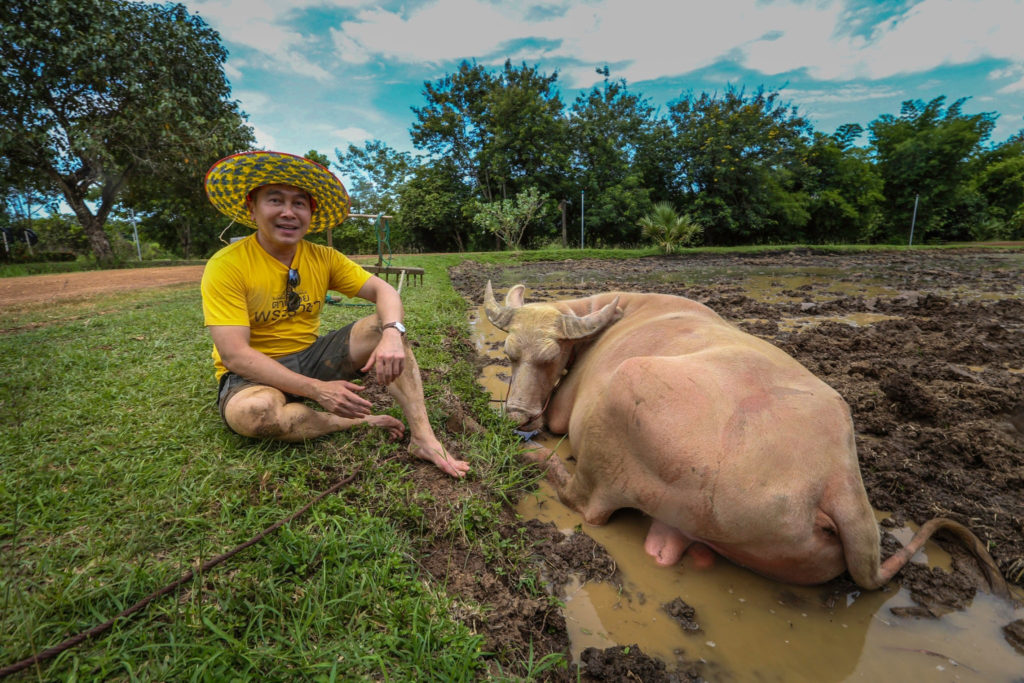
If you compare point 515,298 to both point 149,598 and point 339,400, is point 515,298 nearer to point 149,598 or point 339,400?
point 339,400

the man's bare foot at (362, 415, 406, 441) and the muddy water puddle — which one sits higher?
the man's bare foot at (362, 415, 406, 441)

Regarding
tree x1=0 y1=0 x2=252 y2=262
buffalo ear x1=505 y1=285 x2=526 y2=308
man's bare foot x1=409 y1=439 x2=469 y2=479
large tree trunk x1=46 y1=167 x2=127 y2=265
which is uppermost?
tree x1=0 y1=0 x2=252 y2=262

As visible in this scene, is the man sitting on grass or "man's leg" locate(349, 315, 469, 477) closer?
the man sitting on grass

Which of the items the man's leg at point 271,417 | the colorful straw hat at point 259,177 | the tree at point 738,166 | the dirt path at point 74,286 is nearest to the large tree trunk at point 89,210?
the dirt path at point 74,286

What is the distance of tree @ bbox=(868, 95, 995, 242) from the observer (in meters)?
34.0

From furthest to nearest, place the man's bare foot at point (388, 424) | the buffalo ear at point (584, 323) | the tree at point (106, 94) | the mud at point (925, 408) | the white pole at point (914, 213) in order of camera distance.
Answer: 1. the white pole at point (914, 213)
2. the tree at point (106, 94)
3. the buffalo ear at point (584, 323)
4. the man's bare foot at point (388, 424)
5. the mud at point (925, 408)

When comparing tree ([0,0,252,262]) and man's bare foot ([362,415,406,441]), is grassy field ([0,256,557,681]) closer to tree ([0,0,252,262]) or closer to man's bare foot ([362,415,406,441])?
man's bare foot ([362,415,406,441])

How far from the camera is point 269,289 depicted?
9.43 ft

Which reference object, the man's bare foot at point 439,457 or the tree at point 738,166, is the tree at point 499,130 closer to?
the tree at point 738,166

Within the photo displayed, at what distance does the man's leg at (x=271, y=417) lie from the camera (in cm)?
260

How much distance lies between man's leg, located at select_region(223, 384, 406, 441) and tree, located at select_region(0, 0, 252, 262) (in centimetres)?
1971

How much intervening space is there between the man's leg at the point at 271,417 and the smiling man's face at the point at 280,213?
0.91m

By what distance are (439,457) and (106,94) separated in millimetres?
23182

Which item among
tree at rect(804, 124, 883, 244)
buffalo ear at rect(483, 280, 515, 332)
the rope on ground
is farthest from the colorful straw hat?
tree at rect(804, 124, 883, 244)
